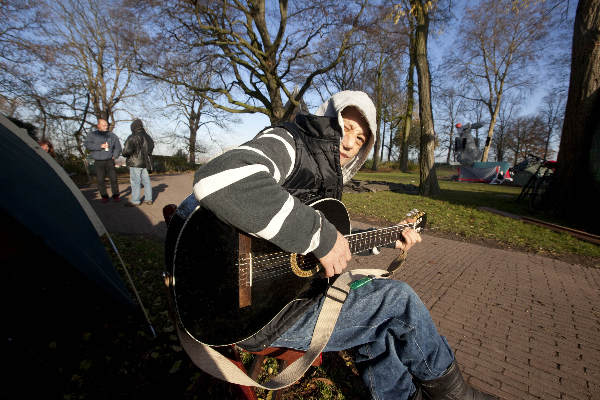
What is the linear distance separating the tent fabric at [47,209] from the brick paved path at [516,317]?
2.98 metres

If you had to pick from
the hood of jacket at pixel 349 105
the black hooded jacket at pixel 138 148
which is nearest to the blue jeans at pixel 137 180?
the black hooded jacket at pixel 138 148

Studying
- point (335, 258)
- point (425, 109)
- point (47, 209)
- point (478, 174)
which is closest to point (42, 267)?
point (47, 209)

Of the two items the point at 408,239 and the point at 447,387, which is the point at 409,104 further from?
the point at 447,387

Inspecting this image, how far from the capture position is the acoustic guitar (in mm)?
1164

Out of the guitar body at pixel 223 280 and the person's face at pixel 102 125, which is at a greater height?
the person's face at pixel 102 125

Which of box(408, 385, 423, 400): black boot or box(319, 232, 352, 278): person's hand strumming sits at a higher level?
box(319, 232, 352, 278): person's hand strumming

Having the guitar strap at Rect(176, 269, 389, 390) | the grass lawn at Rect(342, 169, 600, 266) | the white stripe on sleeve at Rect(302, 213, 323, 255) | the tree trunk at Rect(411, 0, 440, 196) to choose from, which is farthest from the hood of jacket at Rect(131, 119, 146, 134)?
the tree trunk at Rect(411, 0, 440, 196)

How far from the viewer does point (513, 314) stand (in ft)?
9.02

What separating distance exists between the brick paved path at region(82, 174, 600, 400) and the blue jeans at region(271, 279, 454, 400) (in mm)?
972

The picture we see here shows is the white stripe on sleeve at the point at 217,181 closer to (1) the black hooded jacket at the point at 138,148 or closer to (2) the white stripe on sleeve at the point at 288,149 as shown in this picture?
(2) the white stripe on sleeve at the point at 288,149

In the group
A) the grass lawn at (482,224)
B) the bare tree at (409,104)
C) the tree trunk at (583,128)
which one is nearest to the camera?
the grass lawn at (482,224)

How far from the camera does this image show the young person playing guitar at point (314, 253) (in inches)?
43.7

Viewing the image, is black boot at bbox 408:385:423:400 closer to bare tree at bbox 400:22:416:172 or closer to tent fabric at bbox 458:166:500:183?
bare tree at bbox 400:22:416:172

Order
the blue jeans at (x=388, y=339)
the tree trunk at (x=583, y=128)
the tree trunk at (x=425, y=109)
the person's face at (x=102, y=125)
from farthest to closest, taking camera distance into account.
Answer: the tree trunk at (x=425, y=109) → the person's face at (x=102, y=125) → the tree trunk at (x=583, y=128) → the blue jeans at (x=388, y=339)
